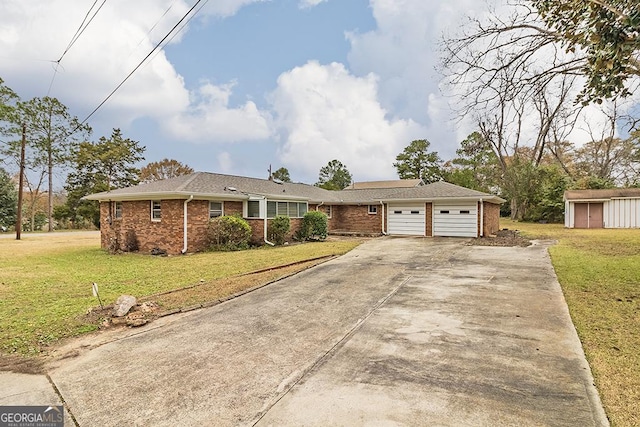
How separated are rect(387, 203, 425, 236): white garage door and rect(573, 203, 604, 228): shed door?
47.5 feet

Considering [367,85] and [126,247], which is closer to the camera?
[126,247]

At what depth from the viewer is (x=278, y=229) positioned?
1680 cm

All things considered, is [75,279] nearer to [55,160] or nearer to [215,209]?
[215,209]

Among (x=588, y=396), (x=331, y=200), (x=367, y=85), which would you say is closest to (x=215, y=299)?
(x=588, y=396)

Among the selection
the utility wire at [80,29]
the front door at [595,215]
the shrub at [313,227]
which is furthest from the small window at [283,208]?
the front door at [595,215]

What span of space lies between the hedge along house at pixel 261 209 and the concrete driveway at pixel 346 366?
29.2 feet

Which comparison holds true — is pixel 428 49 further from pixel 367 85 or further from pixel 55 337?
pixel 55 337

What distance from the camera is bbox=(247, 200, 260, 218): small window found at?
16750mm

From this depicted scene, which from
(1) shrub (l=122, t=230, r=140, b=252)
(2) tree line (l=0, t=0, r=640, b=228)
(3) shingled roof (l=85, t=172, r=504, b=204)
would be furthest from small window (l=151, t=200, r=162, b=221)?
(2) tree line (l=0, t=0, r=640, b=228)

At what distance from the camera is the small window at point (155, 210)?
15.0 meters

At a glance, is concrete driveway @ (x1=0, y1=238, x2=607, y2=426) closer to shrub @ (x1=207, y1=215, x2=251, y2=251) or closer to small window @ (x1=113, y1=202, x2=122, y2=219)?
shrub @ (x1=207, y1=215, x2=251, y2=251)

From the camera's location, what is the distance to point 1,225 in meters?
32.6

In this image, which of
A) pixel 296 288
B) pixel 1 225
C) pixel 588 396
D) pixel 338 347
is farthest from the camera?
pixel 1 225

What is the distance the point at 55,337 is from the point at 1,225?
37972mm
